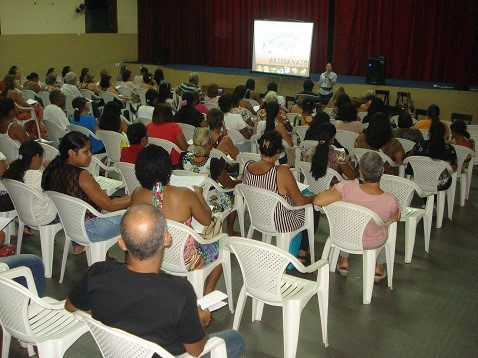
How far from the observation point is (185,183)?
162 inches

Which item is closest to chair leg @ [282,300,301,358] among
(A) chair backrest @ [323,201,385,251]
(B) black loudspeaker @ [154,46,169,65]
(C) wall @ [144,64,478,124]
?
(A) chair backrest @ [323,201,385,251]

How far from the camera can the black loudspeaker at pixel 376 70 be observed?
12.2 m

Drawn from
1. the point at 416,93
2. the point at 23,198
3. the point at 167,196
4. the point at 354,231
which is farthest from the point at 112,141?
the point at 416,93

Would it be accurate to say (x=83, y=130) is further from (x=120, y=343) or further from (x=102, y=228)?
(x=120, y=343)

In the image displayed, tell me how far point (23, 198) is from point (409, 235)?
3007 mm

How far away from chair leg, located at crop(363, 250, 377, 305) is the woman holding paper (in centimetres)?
116

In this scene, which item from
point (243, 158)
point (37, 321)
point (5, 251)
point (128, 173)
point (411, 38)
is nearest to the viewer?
point (37, 321)

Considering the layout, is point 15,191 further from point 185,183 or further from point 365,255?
point 365,255

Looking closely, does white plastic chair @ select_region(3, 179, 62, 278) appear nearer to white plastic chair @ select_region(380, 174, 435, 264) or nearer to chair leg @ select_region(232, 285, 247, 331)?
chair leg @ select_region(232, 285, 247, 331)

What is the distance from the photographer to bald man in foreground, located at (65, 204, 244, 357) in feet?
7.91

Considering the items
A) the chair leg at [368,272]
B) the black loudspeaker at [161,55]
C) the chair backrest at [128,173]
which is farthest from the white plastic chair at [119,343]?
the black loudspeaker at [161,55]

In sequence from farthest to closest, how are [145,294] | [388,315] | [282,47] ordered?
[282,47] → [388,315] → [145,294]

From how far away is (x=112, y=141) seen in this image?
6688 mm

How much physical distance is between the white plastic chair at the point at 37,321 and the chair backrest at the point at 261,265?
955 millimetres
